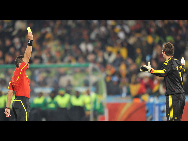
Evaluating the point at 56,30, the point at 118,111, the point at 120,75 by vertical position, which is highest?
the point at 56,30

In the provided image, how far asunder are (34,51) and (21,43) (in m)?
0.81

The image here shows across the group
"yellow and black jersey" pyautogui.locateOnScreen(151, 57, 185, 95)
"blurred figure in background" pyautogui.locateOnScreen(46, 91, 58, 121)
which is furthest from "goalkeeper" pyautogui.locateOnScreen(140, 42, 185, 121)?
"blurred figure in background" pyautogui.locateOnScreen(46, 91, 58, 121)

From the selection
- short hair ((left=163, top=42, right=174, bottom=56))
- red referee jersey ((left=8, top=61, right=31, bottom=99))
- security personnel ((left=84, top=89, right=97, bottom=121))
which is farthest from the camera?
security personnel ((left=84, top=89, right=97, bottom=121))

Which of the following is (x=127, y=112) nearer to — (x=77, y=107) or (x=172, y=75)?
(x=77, y=107)

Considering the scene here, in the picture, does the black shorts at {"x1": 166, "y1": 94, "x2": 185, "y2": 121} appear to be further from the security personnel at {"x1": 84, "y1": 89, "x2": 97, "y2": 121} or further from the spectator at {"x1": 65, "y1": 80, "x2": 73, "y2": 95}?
the spectator at {"x1": 65, "y1": 80, "x2": 73, "y2": 95}

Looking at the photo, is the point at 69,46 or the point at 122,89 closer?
the point at 122,89

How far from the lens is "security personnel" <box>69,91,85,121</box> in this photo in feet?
26.9

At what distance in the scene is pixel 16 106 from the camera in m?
4.85

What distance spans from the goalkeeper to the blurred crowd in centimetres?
800

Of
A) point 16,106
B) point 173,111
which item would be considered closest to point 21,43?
point 16,106

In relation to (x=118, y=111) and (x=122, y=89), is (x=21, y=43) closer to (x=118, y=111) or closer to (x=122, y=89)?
(x=122, y=89)

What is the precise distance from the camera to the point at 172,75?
4727 millimetres

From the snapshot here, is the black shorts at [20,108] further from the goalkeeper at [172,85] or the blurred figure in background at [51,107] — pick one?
the blurred figure in background at [51,107]

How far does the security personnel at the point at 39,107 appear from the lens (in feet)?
26.8
